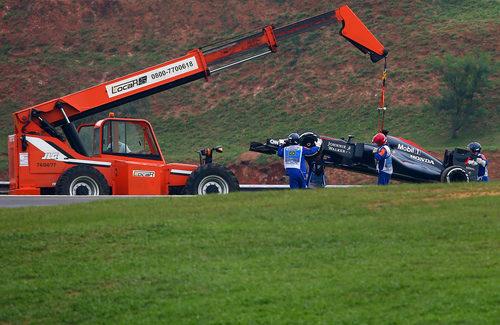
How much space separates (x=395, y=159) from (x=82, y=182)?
28.1ft

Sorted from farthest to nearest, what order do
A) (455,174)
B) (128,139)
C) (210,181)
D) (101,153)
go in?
(455,174) < (128,139) < (101,153) < (210,181)

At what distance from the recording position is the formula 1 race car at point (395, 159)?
18.1 m

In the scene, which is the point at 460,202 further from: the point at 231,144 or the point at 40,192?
the point at 231,144

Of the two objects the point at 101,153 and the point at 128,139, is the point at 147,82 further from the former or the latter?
the point at 101,153

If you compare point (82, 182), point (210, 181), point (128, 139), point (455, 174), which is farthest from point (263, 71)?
point (82, 182)

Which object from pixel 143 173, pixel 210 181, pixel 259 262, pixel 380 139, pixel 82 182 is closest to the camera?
pixel 259 262

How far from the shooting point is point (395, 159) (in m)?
18.5

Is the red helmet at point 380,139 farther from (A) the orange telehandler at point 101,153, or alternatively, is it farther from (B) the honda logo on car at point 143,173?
(B) the honda logo on car at point 143,173

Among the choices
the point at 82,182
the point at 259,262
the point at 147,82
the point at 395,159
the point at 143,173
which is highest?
the point at 147,82

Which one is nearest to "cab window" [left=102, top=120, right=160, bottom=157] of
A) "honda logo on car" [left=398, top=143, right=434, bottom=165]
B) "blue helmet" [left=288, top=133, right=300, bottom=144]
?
"blue helmet" [left=288, top=133, right=300, bottom=144]

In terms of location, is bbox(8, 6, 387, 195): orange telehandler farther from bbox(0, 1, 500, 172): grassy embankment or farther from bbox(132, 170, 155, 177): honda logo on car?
bbox(0, 1, 500, 172): grassy embankment

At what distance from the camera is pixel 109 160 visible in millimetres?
16484

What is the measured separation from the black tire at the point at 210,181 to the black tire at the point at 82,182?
2.08 m

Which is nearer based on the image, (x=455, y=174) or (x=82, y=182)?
(x=82, y=182)
